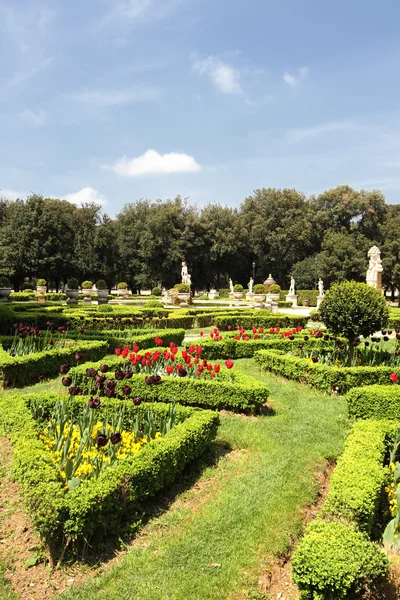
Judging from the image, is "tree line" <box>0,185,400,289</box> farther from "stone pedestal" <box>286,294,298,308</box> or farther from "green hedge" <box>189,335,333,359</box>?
"green hedge" <box>189,335,333,359</box>

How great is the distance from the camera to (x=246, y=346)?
11805mm

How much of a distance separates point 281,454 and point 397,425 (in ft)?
4.63

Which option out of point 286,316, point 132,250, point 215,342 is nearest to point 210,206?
point 132,250

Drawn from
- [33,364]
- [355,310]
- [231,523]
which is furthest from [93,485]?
[355,310]

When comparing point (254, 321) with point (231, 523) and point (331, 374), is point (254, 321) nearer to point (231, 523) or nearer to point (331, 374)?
point (331, 374)

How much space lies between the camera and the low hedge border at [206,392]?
23.1ft

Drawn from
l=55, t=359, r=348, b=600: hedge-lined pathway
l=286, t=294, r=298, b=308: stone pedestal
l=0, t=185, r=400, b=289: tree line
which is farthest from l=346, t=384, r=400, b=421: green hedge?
l=0, t=185, r=400, b=289: tree line

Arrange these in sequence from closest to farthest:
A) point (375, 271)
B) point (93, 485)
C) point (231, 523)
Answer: point (93, 485), point (231, 523), point (375, 271)

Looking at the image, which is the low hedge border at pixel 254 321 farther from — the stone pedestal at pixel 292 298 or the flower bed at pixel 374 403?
the stone pedestal at pixel 292 298

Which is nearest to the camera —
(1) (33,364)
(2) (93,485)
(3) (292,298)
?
(2) (93,485)

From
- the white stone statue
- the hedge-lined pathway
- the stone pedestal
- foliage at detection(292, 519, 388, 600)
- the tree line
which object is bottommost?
the hedge-lined pathway

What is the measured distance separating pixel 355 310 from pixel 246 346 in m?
3.27

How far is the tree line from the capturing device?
4512cm

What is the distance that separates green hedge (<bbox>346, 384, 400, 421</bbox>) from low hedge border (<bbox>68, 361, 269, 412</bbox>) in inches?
50.5
